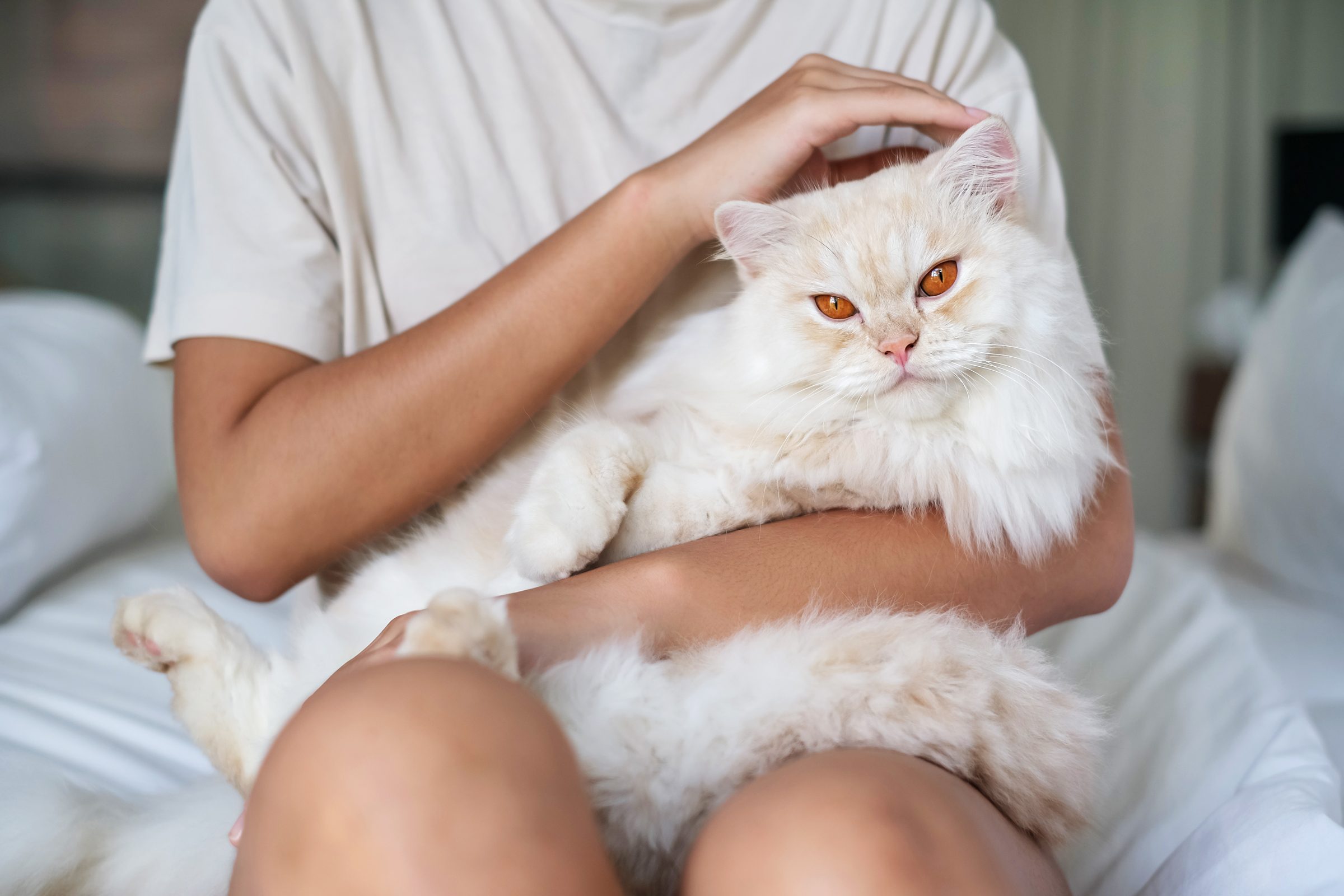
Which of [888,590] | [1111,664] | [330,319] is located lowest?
[1111,664]

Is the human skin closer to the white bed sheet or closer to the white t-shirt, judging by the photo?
the white t-shirt

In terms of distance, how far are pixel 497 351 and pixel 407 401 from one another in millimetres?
113

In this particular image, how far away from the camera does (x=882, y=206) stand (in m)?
1.00

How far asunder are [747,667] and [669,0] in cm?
95

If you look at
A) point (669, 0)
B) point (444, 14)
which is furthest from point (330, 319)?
point (669, 0)

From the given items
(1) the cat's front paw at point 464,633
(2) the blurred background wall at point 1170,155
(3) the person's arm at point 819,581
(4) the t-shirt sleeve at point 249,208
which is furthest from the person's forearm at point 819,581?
(2) the blurred background wall at point 1170,155

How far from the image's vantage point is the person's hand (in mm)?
941

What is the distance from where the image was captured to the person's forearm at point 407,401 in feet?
3.21

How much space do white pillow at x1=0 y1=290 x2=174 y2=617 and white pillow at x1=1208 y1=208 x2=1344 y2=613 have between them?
7.66ft

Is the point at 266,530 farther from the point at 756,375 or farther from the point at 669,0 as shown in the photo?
the point at 669,0

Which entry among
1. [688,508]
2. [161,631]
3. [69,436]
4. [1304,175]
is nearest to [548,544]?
[688,508]

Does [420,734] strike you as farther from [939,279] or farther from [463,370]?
[939,279]

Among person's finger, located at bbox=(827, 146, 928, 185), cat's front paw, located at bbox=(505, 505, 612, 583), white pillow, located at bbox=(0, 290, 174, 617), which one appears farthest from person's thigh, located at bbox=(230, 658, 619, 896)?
white pillow, located at bbox=(0, 290, 174, 617)

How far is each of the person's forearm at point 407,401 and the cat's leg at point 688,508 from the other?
0.19m
